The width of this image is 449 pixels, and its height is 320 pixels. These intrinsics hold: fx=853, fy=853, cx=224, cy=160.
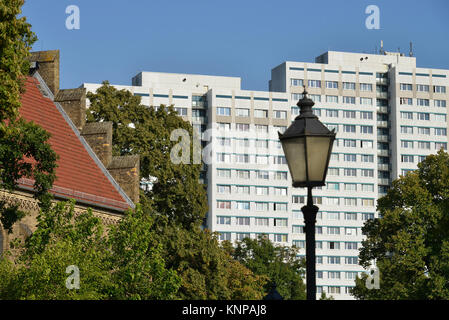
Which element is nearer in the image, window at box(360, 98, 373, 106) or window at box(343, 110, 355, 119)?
window at box(343, 110, 355, 119)

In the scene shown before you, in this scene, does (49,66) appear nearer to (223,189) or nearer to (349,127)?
(223,189)

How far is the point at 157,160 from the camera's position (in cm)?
4634

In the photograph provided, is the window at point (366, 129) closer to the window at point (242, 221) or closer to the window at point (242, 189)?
the window at point (242, 189)

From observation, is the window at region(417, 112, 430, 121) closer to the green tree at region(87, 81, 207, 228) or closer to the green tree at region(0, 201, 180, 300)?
the green tree at region(87, 81, 207, 228)

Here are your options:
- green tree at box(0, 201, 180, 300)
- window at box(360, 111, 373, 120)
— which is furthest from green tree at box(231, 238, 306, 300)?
green tree at box(0, 201, 180, 300)

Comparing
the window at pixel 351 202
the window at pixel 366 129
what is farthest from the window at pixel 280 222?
the window at pixel 366 129

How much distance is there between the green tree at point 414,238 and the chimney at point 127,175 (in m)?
16.2

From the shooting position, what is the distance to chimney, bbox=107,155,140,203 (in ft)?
132

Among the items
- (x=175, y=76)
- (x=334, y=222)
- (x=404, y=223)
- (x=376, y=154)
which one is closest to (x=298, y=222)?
(x=334, y=222)

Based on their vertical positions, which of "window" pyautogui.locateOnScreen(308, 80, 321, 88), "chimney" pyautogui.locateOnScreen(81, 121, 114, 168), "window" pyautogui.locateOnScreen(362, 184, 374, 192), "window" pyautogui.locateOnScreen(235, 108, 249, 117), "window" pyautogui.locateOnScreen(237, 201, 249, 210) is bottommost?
"chimney" pyautogui.locateOnScreen(81, 121, 114, 168)

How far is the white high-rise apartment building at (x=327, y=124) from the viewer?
15800 centimetres

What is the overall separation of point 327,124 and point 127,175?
416ft

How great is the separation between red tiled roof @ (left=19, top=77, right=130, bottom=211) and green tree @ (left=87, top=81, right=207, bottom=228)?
5.92 metres

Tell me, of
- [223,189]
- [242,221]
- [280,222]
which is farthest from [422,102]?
[223,189]
